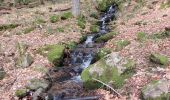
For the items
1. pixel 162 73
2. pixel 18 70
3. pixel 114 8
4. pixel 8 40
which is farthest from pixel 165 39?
pixel 114 8

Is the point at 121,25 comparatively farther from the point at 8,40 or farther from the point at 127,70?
the point at 127,70

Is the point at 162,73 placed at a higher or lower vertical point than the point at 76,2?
lower

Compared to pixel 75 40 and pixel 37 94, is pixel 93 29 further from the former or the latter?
pixel 37 94

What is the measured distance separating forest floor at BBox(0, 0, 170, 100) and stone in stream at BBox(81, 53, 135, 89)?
1.04ft

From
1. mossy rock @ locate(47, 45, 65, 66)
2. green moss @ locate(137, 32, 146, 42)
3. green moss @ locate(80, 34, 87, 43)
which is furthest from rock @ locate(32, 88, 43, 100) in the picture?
green moss @ locate(80, 34, 87, 43)

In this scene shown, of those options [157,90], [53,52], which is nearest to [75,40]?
[53,52]

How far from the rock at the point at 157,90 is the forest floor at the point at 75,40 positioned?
1.56 feet

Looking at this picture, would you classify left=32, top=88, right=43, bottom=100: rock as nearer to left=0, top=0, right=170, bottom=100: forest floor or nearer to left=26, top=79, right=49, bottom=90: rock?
left=26, top=79, right=49, bottom=90: rock

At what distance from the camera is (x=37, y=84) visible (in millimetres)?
12438

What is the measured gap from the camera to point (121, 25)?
69.7 feet

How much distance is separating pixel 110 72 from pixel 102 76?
0.35 m

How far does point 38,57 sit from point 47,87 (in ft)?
11.2

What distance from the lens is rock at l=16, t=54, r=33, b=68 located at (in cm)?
1453

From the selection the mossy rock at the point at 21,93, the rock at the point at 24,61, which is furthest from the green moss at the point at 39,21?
the mossy rock at the point at 21,93
